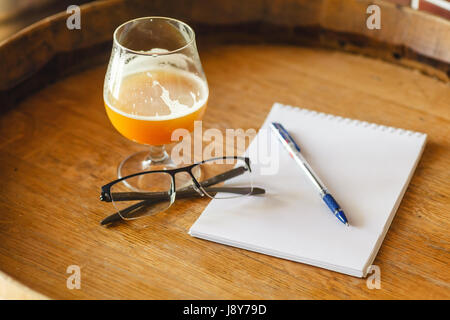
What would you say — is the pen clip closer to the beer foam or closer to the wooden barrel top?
the wooden barrel top

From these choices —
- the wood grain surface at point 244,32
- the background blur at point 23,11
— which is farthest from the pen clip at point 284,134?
the background blur at point 23,11

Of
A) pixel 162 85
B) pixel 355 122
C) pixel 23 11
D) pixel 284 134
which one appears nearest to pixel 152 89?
pixel 162 85

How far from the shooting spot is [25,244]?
0.78 metres

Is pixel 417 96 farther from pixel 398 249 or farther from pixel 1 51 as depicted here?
pixel 1 51

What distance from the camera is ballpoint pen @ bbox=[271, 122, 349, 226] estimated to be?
0.80 meters

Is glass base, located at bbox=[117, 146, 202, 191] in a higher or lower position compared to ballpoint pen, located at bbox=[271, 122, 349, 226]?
lower

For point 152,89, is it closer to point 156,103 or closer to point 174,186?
point 156,103

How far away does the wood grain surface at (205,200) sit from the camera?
725 millimetres

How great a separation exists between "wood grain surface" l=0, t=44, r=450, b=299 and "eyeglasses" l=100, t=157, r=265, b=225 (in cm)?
2

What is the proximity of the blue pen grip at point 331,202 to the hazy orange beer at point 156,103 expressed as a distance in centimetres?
21

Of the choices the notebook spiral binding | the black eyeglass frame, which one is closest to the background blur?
the notebook spiral binding

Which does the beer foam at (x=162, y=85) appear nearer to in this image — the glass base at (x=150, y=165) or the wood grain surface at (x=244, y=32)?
the glass base at (x=150, y=165)

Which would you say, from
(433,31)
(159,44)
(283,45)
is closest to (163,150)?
(159,44)

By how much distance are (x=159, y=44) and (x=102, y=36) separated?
25 centimetres
